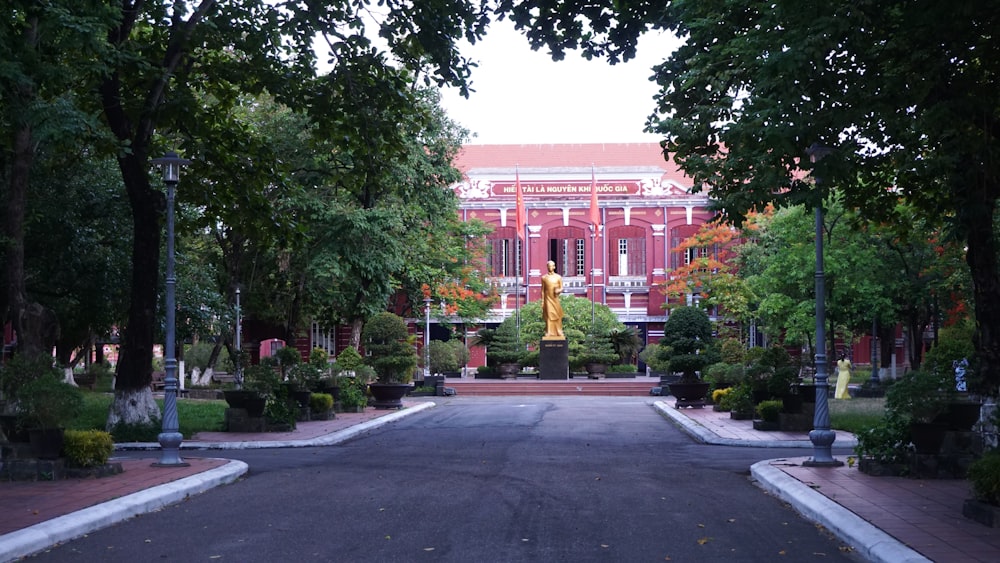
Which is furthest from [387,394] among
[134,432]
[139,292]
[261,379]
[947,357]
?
[947,357]

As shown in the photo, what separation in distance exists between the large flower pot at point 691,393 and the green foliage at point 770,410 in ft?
29.2

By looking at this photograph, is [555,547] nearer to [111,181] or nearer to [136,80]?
[136,80]

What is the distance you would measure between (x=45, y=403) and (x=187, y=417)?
1262cm

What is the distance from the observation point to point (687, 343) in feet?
100

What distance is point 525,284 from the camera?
60.8 metres

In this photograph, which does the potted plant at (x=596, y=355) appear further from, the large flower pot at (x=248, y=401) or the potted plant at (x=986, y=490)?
the potted plant at (x=986, y=490)

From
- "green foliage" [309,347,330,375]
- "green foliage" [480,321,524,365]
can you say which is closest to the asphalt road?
"green foliage" [309,347,330,375]

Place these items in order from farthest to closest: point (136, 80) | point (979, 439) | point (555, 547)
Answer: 1. point (136, 80)
2. point (979, 439)
3. point (555, 547)

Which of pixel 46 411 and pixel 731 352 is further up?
pixel 731 352

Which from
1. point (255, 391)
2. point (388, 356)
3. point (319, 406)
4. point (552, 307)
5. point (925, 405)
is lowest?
point (319, 406)

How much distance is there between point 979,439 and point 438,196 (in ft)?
95.2

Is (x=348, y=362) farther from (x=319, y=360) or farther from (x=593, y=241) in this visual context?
(x=593, y=241)

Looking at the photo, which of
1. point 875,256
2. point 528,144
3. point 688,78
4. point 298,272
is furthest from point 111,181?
point 528,144

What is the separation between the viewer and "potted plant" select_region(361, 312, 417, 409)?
3072 centimetres
